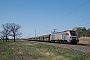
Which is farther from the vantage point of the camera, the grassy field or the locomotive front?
the locomotive front

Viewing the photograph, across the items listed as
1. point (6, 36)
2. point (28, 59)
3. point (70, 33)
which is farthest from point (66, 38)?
point (6, 36)

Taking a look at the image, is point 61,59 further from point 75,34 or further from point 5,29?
point 5,29

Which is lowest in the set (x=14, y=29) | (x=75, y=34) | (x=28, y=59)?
(x=28, y=59)

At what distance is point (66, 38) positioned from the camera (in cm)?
3244

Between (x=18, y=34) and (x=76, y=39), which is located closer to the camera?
(x=76, y=39)

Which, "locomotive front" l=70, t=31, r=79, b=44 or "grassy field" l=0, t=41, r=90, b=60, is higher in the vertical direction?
"locomotive front" l=70, t=31, r=79, b=44

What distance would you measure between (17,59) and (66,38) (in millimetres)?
21381

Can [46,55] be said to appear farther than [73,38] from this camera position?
No

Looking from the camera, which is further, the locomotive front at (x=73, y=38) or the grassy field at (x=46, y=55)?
the locomotive front at (x=73, y=38)

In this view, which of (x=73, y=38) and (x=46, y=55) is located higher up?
(x=73, y=38)

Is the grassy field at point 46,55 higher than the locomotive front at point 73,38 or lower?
lower

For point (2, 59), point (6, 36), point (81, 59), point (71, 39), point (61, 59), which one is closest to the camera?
point (81, 59)

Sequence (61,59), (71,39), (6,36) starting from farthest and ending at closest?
(6,36)
(71,39)
(61,59)

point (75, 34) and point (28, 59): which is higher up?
point (75, 34)
